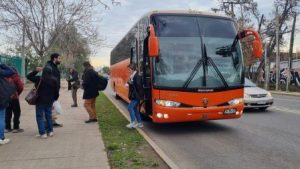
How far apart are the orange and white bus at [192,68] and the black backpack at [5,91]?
3325 mm

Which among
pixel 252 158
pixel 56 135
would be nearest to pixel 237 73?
pixel 252 158

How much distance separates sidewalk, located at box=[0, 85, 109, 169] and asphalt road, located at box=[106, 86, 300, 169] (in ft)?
4.86

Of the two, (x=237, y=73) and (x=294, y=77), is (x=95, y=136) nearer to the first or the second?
(x=237, y=73)

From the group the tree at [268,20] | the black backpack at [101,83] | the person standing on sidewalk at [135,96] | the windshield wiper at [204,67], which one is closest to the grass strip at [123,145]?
the person standing on sidewalk at [135,96]

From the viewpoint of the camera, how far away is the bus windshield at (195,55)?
33.0 ft

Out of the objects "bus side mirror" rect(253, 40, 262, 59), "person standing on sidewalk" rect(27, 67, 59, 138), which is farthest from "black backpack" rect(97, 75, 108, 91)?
"bus side mirror" rect(253, 40, 262, 59)

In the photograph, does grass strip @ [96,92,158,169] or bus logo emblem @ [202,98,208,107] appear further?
bus logo emblem @ [202,98,208,107]

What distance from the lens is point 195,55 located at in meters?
10.2

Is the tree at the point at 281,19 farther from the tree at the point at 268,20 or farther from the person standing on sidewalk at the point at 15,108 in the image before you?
the person standing on sidewalk at the point at 15,108

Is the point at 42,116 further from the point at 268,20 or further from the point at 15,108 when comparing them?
the point at 268,20

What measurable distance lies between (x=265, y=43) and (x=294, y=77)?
5054mm

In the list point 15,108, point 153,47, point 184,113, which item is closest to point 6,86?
point 15,108

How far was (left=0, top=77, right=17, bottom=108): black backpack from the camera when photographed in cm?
852

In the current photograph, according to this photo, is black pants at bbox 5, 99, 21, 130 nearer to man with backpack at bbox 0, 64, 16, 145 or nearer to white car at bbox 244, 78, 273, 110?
man with backpack at bbox 0, 64, 16, 145
